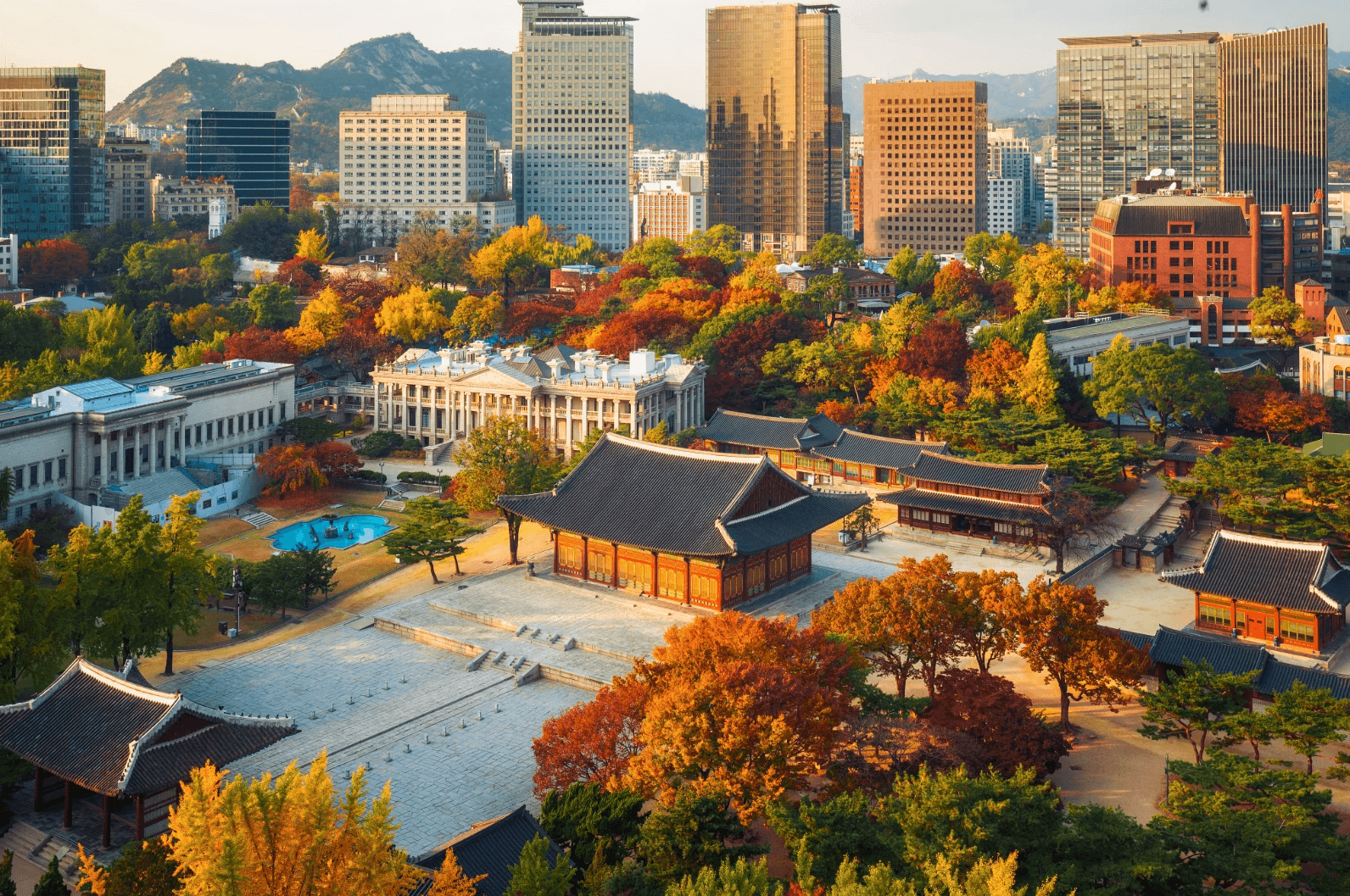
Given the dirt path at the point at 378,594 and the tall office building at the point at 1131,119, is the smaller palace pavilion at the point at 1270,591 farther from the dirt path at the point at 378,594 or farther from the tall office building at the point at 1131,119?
the tall office building at the point at 1131,119

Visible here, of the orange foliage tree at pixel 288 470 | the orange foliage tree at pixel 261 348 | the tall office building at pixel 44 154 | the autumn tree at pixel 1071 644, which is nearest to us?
the autumn tree at pixel 1071 644

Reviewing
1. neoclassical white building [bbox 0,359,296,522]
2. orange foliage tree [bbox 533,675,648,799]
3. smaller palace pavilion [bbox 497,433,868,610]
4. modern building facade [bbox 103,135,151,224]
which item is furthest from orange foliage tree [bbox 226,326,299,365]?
modern building facade [bbox 103,135,151,224]

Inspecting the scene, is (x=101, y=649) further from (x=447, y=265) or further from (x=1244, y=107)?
(x=1244, y=107)

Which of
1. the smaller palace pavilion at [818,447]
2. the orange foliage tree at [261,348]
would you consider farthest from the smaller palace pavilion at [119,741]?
the orange foliage tree at [261,348]

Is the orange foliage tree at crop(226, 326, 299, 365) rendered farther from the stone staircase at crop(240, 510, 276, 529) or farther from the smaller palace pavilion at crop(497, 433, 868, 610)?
the smaller palace pavilion at crop(497, 433, 868, 610)

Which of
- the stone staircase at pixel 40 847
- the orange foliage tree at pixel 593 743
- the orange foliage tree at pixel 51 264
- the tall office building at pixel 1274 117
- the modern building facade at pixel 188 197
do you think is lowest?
Result: the stone staircase at pixel 40 847

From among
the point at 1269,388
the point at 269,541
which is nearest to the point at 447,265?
the point at 269,541

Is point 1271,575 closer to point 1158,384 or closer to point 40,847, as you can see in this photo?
point 1158,384
